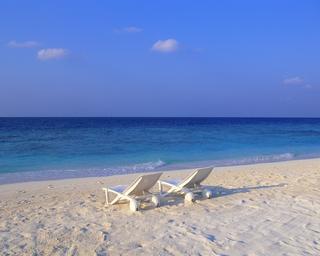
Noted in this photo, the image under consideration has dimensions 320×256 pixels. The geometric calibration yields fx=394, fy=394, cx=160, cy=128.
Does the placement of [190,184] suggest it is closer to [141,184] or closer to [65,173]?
[141,184]

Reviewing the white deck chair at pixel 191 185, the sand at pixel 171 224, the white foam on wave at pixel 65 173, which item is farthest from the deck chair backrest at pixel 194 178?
the white foam on wave at pixel 65 173

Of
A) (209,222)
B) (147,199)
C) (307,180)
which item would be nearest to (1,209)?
(147,199)

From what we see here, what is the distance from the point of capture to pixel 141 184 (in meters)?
7.16

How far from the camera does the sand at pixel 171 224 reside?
4.95m

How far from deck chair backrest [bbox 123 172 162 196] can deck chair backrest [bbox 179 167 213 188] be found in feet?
2.67

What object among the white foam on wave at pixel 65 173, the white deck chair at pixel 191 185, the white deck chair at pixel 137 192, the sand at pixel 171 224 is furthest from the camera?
the white foam on wave at pixel 65 173

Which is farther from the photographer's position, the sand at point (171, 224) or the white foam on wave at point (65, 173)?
the white foam on wave at point (65, 173)

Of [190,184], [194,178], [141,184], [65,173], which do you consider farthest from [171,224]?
[65,173]

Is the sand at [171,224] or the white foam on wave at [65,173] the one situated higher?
the sand at [171,224]

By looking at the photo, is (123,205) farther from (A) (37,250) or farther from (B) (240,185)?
(B) (240,185)

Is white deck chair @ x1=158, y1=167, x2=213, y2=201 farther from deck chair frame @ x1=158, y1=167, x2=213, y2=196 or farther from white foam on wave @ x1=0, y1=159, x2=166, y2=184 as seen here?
white foam on wave @ x1=0, y1=159, x2=166, y2=184

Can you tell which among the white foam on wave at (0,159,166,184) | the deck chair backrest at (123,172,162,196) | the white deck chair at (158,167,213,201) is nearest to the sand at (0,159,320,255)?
the white deck chair at (158,167,213,201)

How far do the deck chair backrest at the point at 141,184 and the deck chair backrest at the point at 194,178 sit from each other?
814 millimetres

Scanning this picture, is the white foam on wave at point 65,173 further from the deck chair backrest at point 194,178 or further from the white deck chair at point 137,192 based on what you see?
the white deck chair at point 137,192
